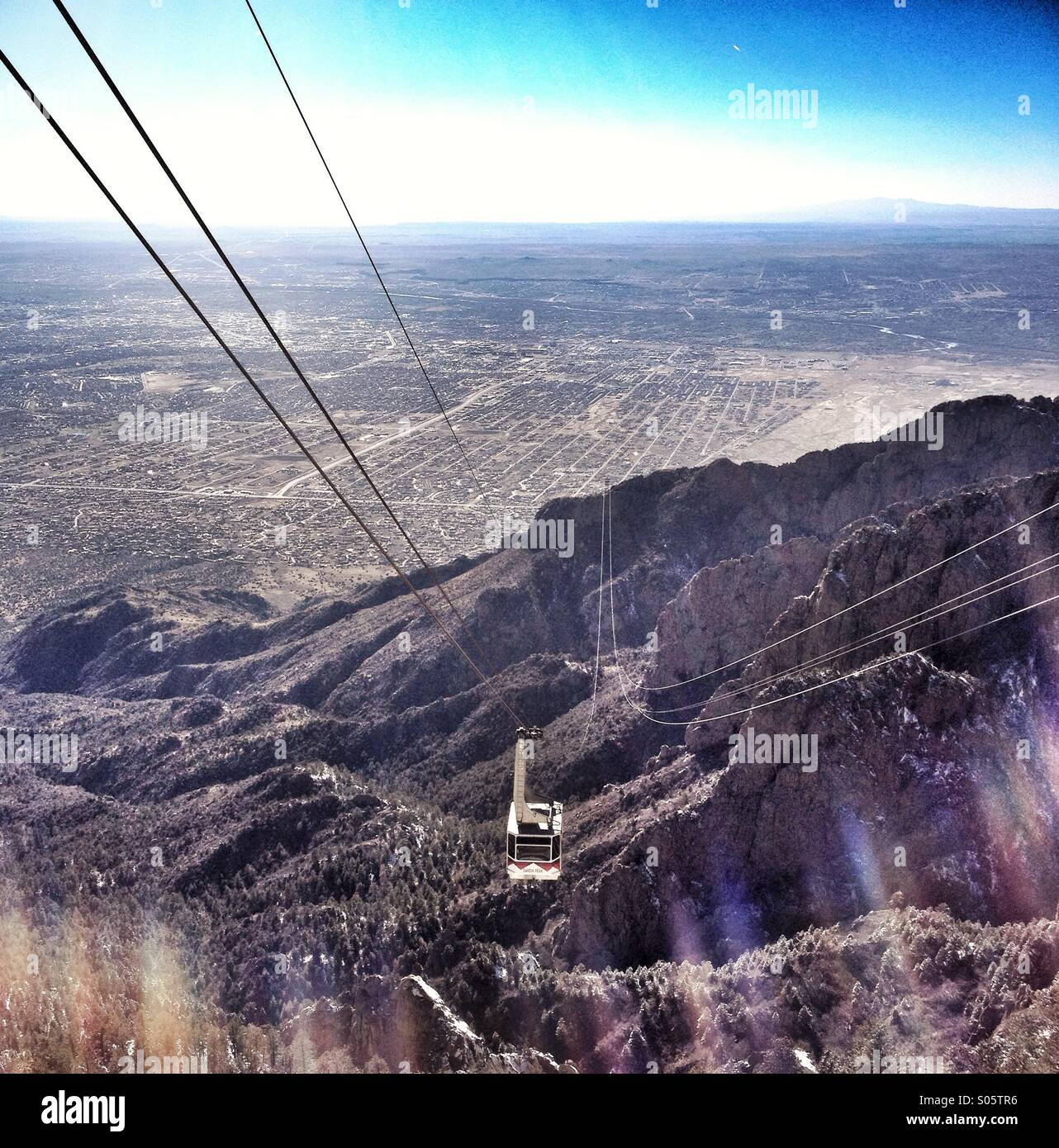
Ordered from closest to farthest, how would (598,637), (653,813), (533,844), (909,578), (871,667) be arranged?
(533,844), (871,667), (653,813), (909,578), (598,637)

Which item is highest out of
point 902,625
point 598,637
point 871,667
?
point 902,625

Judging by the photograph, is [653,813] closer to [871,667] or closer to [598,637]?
[871,667]

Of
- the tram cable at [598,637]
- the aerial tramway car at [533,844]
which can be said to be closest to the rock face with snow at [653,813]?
the tram cable at [598,637]

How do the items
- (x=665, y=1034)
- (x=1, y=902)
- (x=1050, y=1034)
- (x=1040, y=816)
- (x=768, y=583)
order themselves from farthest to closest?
1. (x=768, y=583)
2. (x=1, y=902)
3. (x=1040, y=816)
4. (x=665, y=1034)
5. (x=1050, y=1034)

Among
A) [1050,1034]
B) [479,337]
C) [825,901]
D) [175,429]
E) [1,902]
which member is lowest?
[1,902]

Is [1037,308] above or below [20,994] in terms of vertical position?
above

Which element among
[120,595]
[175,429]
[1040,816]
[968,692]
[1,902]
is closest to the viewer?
[1040,816]

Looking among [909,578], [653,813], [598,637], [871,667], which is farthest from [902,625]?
[598,637]
